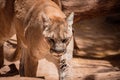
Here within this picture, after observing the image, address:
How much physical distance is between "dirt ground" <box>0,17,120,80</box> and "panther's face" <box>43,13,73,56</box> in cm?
134

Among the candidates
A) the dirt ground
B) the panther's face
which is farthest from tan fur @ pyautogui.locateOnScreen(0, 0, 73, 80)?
the dirt ground

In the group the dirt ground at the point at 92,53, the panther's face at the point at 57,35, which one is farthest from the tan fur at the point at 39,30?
the dirt ground at the point at 92,53

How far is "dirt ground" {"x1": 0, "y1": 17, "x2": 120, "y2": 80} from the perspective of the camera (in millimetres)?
5988

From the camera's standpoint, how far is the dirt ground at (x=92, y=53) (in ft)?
19.6

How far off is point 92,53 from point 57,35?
12.8ft

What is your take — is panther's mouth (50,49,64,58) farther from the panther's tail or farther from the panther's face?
the panther's tail

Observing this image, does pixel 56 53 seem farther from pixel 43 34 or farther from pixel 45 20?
pixel 45 20

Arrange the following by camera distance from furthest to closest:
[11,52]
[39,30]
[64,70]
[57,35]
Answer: [11,52] < [39,30] < [64,70] < [57,35]

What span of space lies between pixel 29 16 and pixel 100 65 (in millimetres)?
2693

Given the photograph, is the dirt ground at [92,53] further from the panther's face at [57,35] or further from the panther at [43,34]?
the panther's face at [57,35]

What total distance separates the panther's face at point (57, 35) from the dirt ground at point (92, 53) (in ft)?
4.40

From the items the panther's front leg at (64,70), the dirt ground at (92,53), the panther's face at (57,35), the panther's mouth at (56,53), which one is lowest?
the dirt ground at (92,53)

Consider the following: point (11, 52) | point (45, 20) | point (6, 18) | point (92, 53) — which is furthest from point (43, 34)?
point (92, 53)

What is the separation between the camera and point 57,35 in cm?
371
